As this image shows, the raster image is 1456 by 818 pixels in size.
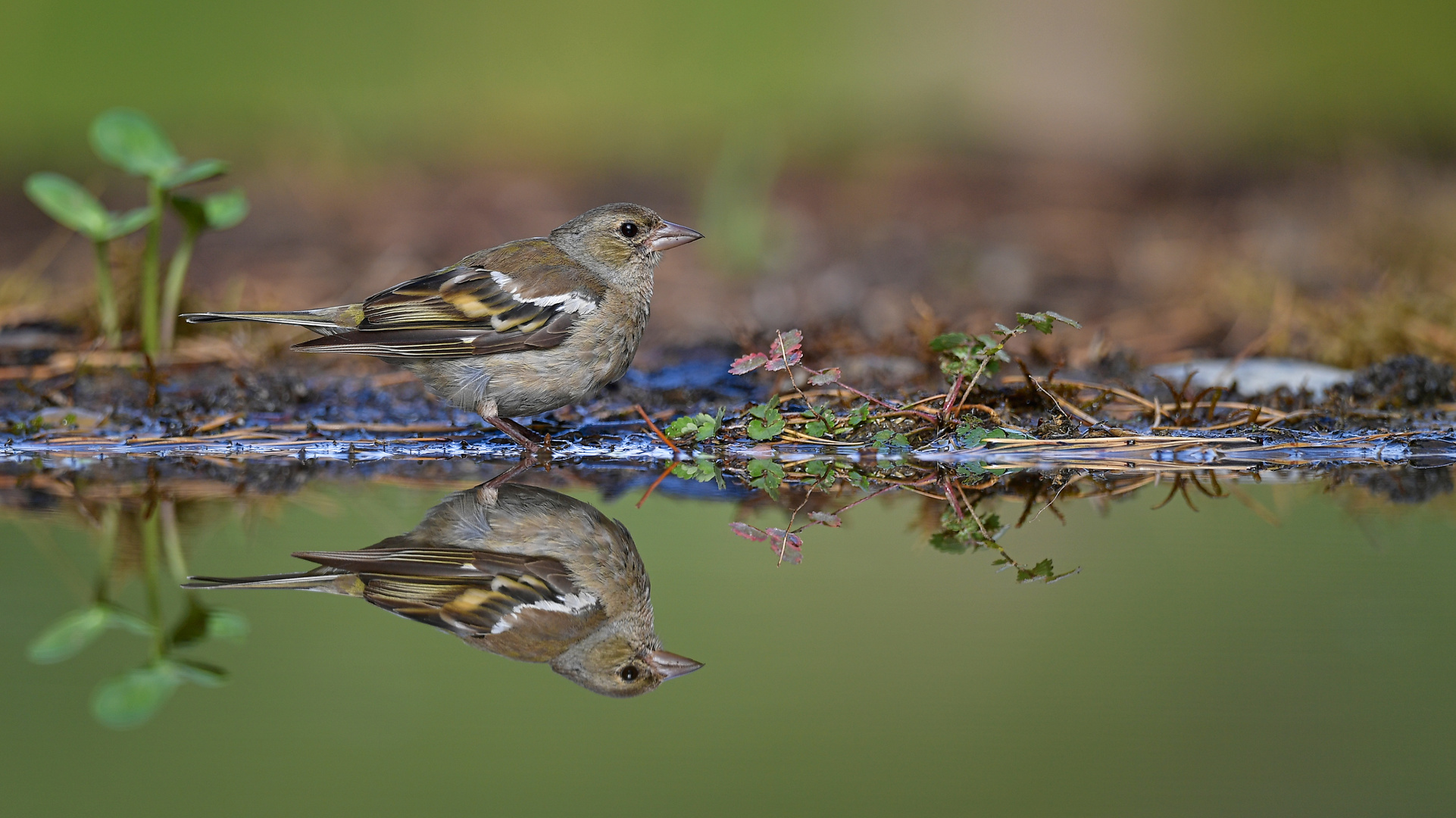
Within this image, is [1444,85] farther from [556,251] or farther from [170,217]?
[170,217]

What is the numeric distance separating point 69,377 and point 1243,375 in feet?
16.5

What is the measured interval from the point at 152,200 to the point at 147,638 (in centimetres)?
353

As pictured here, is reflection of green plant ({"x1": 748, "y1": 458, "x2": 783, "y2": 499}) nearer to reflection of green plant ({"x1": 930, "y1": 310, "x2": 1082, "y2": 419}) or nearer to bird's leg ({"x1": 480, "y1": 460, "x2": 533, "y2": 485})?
reflection of green plant ({"x1": 930, "y1": 310, "x2": 1082, "y2": 419})

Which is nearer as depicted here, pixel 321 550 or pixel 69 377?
pixel 321 550

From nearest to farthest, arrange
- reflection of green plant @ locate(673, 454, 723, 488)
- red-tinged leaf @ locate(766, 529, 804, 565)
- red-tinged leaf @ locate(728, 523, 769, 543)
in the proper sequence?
red-tinged leaf @ locate(766, 529, 804, 565)
red-tinged leaf @ locate(728, 523, 769, 543)
reflection of green plant @ locate(673, 454, 723, 488)

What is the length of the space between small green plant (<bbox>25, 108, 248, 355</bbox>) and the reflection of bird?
2.52 meters

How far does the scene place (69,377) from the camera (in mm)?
5449

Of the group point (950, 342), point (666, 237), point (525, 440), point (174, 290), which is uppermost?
point (666, 237)

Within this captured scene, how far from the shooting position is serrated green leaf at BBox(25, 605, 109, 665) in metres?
2.28

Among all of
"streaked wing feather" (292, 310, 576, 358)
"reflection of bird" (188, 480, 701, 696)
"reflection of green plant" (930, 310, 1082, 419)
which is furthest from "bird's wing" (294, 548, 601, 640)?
"reflection of green plant" (930, 310, 1082, 419)

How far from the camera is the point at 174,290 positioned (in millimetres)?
5695

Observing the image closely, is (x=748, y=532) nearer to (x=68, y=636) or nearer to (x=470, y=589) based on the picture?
(x=470, y=589)

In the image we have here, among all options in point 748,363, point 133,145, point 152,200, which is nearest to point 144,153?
point 133,145

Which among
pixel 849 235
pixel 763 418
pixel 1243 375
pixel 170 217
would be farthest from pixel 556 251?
→ pixel 170 217
